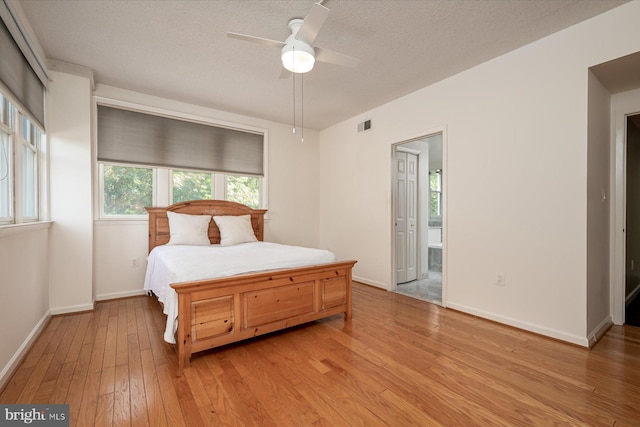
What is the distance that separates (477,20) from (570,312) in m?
2.49

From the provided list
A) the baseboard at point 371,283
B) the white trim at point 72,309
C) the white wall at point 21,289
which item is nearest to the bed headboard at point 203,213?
the white trim at point 72,309

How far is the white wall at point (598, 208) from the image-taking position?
7.60ft

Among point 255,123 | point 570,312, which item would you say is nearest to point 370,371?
point 570,312

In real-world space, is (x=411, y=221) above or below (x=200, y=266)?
above

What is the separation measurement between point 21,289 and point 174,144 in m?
2.32

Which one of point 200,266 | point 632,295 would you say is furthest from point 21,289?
point 632,295

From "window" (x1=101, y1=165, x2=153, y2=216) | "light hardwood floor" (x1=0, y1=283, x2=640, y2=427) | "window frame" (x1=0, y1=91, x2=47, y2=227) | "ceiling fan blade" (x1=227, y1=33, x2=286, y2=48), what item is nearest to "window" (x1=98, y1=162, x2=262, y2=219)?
"window" (x1=101, y1=165, x2=153, y2=216)

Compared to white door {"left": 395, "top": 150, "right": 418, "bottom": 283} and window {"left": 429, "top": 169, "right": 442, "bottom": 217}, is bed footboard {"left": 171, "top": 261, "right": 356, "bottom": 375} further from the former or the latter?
window {"left": 429, "top": 169, "right": 442, "bottom": 217}

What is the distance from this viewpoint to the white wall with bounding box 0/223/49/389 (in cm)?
182

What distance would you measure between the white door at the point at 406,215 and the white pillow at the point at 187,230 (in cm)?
265

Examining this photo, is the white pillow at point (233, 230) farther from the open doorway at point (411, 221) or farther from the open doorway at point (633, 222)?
the open doorway at point (633, 222)

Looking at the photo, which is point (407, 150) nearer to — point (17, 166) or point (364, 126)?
point (364, 126)

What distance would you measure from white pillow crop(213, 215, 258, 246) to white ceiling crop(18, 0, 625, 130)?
1.66 meters

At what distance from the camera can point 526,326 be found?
8.40 ft
